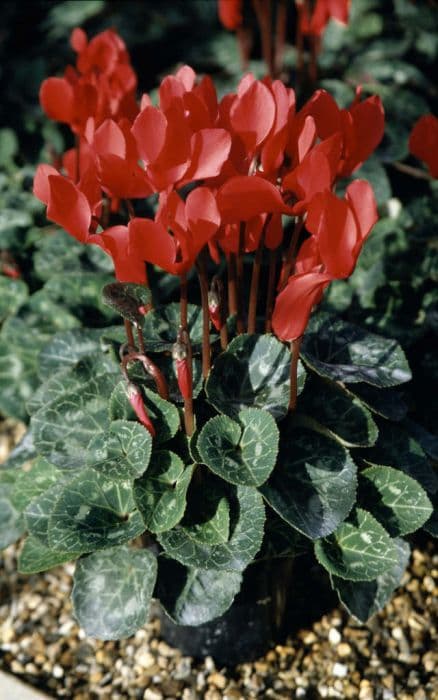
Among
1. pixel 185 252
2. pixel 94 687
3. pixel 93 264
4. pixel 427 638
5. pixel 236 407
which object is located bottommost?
pixel 94 687

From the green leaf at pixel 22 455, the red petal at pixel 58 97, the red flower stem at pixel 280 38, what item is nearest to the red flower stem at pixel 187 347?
the green leaf at pixel 22 455

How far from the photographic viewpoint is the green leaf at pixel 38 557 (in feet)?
5.00

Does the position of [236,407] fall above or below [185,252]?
below

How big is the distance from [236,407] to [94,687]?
2.60ft

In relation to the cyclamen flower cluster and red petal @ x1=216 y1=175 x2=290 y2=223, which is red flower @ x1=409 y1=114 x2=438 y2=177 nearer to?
the cyclamen flower cluster

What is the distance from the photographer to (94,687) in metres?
1.81

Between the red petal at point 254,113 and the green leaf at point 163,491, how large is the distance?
0.58 meters

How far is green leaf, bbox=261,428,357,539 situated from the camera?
138 centimetres

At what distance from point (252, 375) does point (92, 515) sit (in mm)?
393

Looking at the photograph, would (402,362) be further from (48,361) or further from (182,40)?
(182,40)

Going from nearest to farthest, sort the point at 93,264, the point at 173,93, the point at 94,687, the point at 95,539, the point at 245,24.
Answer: the point at 173,93, the point at 95,539, the point at 94,687, the point at 93,264, the point at 245,24

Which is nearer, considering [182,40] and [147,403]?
[147,403]

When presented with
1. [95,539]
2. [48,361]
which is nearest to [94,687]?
[95,539]

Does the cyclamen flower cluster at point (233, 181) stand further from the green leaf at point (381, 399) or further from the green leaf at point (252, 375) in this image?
the green leaf at point (381, 399)
